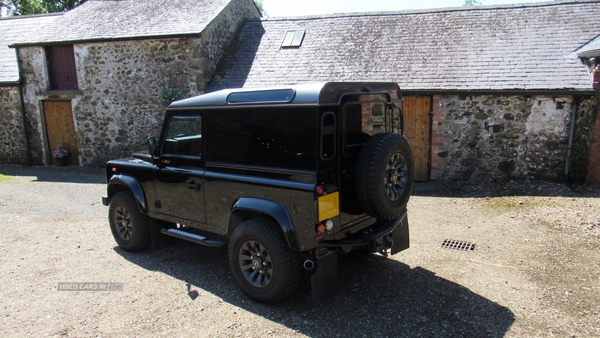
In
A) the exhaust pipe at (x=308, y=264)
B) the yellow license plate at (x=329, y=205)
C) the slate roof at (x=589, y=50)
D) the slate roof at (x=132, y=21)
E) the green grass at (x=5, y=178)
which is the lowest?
the green grass at (x=5, y=178)

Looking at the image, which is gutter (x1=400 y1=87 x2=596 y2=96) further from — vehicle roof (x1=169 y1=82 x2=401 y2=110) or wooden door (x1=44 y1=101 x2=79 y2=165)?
wooden door (x1=44 y1=101 x2=79 y2=165)

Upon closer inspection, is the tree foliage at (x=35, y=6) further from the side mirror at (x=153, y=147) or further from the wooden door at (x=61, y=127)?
the side mirror at (x=153, y=147)

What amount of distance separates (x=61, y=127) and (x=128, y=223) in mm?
10303

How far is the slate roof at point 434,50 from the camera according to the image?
9570 mm

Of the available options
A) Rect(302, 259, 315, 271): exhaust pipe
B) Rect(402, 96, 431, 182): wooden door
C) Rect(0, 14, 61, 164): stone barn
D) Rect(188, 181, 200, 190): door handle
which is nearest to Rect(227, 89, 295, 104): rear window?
Rect(188, 181, 200, 190): door handle

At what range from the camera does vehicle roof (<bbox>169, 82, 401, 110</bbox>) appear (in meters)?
3.70

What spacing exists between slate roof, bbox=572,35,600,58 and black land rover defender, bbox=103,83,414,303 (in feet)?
21.9

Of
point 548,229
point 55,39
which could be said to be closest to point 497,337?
point 548,229

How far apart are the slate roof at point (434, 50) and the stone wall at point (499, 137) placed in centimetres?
40

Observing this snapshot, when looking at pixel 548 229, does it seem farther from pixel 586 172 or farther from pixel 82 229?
pixel 82 229

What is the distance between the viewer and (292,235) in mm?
3779

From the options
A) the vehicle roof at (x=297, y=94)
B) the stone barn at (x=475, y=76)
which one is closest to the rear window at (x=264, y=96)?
the vehicle roof at (x=297, y=94)

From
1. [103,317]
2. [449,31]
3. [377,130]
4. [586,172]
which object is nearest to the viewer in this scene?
[103,317]

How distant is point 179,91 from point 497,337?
10971 millimetres
